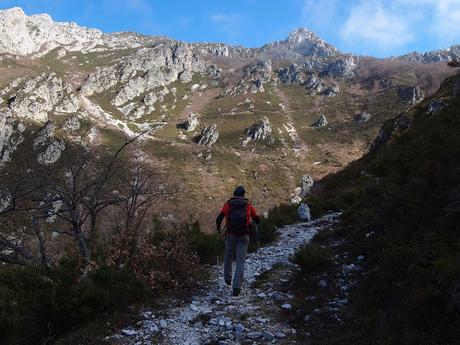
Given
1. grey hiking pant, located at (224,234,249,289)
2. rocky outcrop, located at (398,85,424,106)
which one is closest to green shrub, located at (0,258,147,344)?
grey hiking pant, located at (224,234,249,289)

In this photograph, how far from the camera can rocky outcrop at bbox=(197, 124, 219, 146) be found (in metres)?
147

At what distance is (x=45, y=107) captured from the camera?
154 m

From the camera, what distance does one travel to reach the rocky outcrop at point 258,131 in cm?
15212

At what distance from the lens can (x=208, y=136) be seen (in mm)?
148250

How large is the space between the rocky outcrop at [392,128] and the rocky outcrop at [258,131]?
4812 inches

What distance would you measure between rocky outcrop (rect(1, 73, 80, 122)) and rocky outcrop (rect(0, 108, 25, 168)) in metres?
9.45

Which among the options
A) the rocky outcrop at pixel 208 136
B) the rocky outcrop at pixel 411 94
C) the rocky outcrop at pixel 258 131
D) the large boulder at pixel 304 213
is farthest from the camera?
the rocky outcrop at pixel 411 94

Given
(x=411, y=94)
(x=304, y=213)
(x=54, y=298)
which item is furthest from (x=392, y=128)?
(x=411, y=94)

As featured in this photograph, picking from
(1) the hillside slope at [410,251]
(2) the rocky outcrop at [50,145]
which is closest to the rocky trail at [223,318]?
(1) the hillside slope at [410,251]

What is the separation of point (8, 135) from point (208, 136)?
65.6 m

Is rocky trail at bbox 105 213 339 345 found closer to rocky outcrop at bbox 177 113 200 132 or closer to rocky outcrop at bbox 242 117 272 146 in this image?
rocky outcrop at bbox 242 117 272 146

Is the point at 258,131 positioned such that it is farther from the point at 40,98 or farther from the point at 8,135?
the point at 40,98

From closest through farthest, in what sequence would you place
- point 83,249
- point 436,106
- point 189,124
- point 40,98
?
point 83,249, point 436,106, point 40,98, point 189,124

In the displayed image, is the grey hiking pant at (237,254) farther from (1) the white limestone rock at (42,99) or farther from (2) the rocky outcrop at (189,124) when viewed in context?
(2) the rocky outcrop at (189,124)
